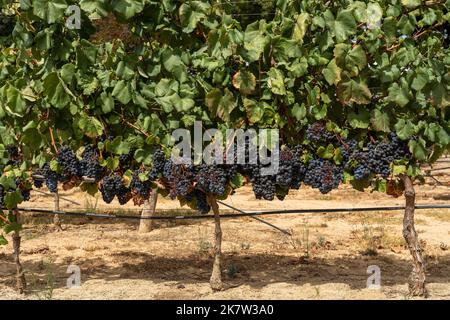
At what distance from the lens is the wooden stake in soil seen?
6.21 m

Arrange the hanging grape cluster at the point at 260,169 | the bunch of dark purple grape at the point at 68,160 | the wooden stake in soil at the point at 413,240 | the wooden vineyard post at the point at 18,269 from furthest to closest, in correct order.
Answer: the wooden vineyard post at the point at 18,269, the bunch of dark purple grape at the point at 68,160, the wooden stake in soil at the point at 413,240, the hanging grape cluster at the point at 260,169

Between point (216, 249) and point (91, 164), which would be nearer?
point (91, 164)

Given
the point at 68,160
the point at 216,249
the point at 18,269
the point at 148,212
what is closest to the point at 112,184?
the point at 68,160

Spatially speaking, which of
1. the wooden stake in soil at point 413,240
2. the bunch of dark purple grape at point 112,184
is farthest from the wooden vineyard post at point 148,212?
the wooden stake in soil at point 413,240

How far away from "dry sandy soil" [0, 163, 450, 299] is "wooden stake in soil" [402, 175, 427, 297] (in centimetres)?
19

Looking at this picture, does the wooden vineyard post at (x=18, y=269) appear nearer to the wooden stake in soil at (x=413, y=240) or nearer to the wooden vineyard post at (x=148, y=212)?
the wooden vineyard post at (x=148, y=212)

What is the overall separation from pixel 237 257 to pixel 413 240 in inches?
117

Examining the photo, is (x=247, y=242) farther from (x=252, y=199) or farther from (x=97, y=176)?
(x=252, y=199)

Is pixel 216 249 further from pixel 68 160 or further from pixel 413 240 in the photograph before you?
pixel 413 240

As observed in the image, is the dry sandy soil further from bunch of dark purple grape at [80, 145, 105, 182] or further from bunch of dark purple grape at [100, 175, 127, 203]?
bunch of dark purple grape at [80, 145, 105, 182]

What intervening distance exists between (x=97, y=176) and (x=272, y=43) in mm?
2054

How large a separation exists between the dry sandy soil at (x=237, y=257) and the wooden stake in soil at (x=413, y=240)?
19 centimetres

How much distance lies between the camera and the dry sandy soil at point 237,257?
693cm

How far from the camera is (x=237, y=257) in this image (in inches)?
343
